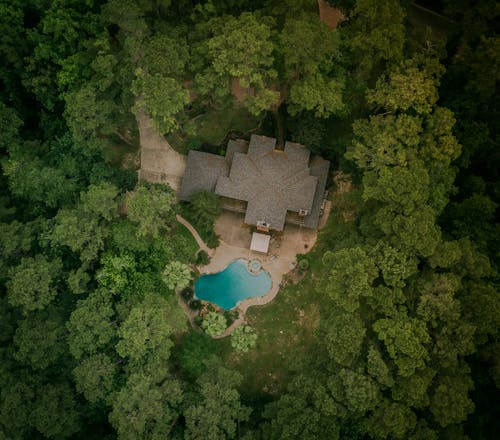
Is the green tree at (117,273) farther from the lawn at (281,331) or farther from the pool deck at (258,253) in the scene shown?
the lawn at (281,331)

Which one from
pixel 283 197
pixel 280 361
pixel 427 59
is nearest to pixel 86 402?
pixel 280 361

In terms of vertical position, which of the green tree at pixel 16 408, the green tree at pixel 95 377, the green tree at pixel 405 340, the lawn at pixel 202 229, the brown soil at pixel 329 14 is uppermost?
the brown soil at pixel 329 14

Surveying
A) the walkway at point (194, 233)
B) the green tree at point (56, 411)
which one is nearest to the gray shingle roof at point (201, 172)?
the walkway at point (194, 233)

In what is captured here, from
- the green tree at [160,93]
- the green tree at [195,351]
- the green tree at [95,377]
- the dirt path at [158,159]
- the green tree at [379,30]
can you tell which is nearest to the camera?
the green tree at [379,30]

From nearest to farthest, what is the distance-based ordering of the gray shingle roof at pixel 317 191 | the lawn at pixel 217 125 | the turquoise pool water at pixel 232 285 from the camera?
the gray shingle roof at pixel 317 191, the turquoise pool water at pixel 232 285, the lawn at pixel 217 125

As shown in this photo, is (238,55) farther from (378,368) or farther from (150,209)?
(378,368)

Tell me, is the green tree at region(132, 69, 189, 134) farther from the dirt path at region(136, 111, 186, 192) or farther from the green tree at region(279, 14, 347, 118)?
the green tree at region(279, 14, 347, 118)

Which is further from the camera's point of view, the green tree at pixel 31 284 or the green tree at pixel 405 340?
the green tree at pixel 31 284

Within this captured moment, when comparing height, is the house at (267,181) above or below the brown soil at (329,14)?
below

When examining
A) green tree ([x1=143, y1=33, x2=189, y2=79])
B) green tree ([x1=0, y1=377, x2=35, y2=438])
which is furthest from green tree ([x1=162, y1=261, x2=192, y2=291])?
green tree ([x1=143, y1=33, x2=189, y2=79])
